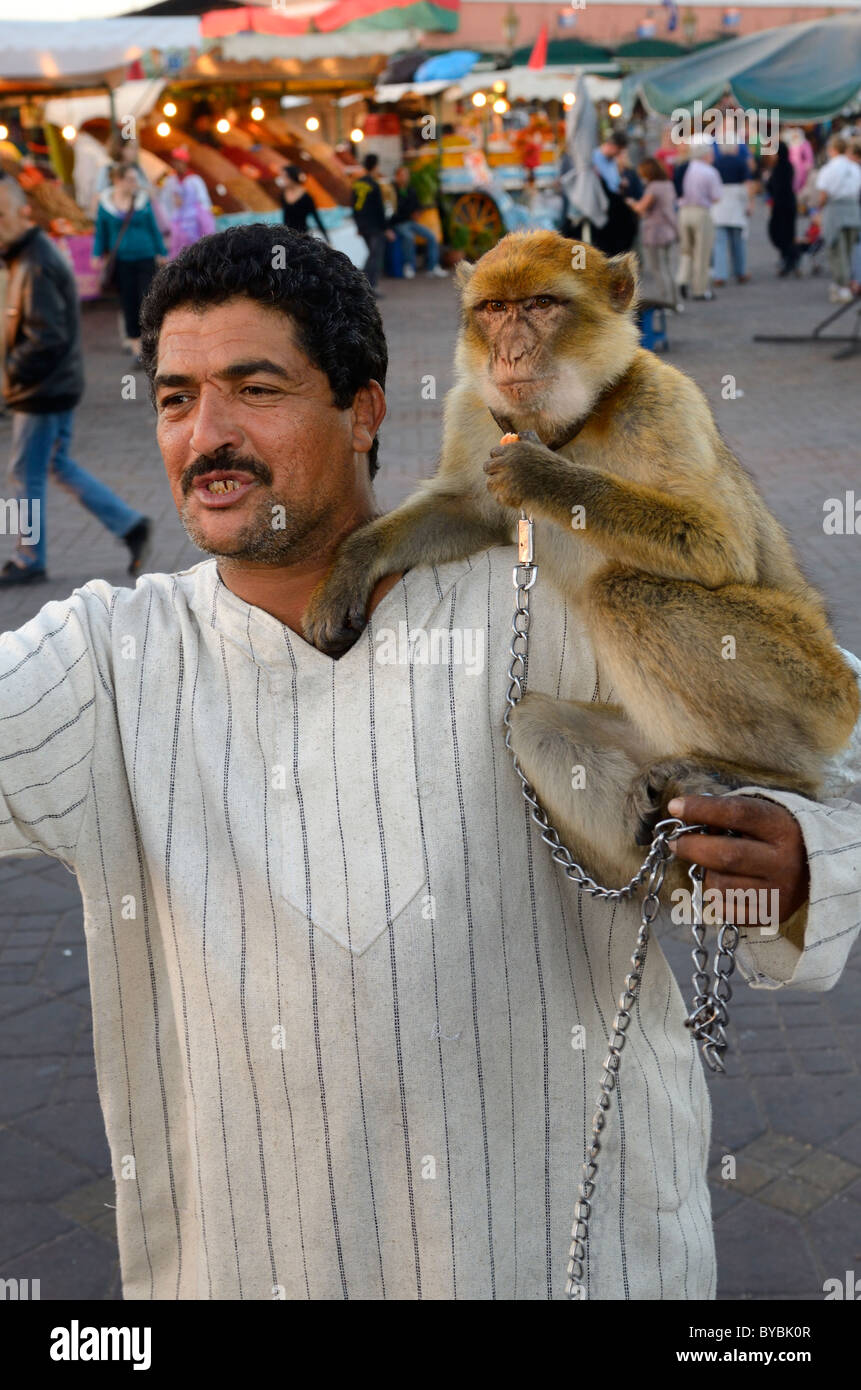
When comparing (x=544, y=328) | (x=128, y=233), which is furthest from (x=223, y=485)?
(x=128, y=233)

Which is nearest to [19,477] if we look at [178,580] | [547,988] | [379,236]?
[178,580]

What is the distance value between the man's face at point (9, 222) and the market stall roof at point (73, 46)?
7956mm

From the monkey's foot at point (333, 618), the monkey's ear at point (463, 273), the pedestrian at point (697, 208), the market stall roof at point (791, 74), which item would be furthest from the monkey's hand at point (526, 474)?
the pedestrian at point (697, 208)

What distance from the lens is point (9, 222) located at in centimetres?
780

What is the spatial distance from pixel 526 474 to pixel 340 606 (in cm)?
65

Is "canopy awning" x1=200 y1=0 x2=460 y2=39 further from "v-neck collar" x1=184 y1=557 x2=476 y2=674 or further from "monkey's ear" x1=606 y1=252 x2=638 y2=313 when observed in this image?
"v-neck collar" x1=184 y1=557 x2=476 y2=674

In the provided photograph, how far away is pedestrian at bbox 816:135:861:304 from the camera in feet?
50.9

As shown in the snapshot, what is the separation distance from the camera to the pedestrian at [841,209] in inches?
611

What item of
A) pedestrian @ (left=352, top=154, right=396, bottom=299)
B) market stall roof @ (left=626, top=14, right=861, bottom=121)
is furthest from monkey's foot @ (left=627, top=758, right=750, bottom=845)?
pedestrian @ (left=352, top=154, right=396, bottom=299)

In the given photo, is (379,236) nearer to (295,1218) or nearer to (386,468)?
(386,468)

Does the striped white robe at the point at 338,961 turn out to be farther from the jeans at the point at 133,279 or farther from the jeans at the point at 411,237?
the jeans at the point at 411,237

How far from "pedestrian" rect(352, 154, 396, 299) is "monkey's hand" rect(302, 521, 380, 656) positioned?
1719 cm

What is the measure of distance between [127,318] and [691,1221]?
44.7ft

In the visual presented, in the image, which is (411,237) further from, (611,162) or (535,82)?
(611,162)
